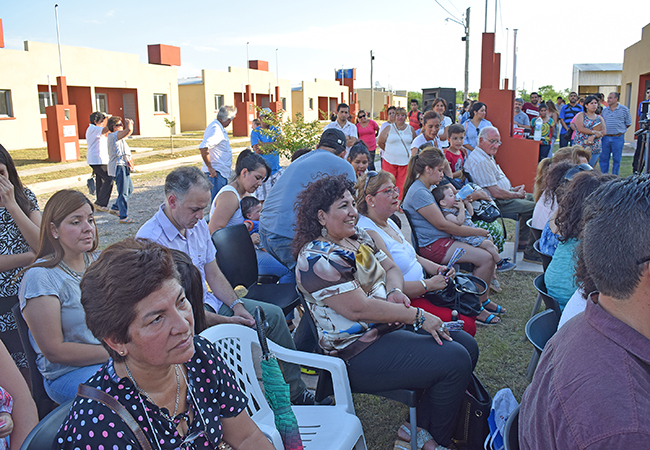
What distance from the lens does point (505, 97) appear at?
9.45 metres

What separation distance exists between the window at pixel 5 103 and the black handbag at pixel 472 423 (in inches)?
869

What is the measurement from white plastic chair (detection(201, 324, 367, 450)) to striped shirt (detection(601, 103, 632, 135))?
10817 mm

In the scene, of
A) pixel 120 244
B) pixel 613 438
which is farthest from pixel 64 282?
pixel 613 438

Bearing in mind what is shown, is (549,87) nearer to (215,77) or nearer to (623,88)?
(623,88)

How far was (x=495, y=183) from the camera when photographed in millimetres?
6059

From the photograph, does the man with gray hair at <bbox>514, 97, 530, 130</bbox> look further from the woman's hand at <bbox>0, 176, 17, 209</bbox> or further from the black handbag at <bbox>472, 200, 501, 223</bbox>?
the woman's hand at <bbox>0, 176, 17, 209</bbox>

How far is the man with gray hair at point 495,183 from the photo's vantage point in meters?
6.01

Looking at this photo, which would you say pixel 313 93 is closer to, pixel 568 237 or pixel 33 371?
pixel 568 237

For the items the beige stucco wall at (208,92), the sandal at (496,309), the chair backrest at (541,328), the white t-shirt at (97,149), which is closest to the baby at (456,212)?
the sandal at (496,309)

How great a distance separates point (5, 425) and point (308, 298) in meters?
1.38

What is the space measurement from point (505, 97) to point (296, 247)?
808 cm

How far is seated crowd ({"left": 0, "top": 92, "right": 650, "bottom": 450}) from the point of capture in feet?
4.17

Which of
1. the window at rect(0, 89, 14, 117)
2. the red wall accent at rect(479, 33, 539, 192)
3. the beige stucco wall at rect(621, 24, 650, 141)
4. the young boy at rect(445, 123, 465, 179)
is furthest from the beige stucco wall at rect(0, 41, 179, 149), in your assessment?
the beige stucco wall at rect(621, 24, 650, 141)

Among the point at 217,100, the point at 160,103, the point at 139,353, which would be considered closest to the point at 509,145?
the point at 139,353
